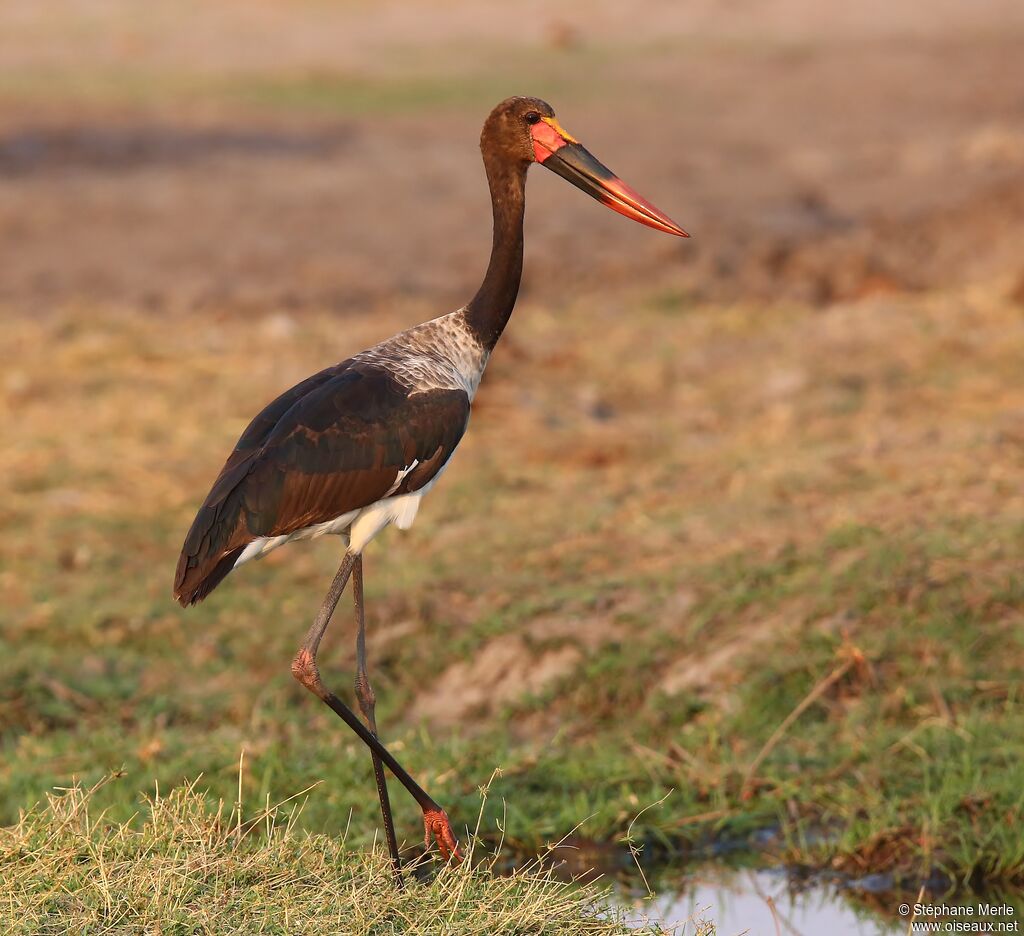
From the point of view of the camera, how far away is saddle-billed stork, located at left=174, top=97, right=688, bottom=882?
370 centimetres

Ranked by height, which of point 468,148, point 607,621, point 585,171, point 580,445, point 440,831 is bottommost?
point 440,831

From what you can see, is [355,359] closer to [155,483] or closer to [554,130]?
[554,130]

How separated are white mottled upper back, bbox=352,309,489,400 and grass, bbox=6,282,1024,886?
990 millimetres

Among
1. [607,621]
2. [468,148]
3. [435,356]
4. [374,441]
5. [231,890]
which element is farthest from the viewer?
[468,148]

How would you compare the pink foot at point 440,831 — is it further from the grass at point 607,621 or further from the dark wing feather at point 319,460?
the dark wing feather at point 319,460

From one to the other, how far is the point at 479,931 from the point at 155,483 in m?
3.76

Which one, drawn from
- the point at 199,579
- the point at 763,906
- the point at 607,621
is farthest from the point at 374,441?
the point at 607,621

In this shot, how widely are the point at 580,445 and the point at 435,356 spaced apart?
2868mm

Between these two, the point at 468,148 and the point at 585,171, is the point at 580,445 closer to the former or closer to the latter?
the point at 585,171

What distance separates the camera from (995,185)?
11586 mm

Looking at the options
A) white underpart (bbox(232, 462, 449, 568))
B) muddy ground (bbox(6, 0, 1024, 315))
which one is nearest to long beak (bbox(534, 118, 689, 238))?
white underpart (bbox(232, 462, 449, 568))

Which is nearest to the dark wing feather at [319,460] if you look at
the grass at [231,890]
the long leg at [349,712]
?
the long leg at [349,712]

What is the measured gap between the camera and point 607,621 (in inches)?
204

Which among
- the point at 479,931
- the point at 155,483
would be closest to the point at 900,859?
the point at 479,931
